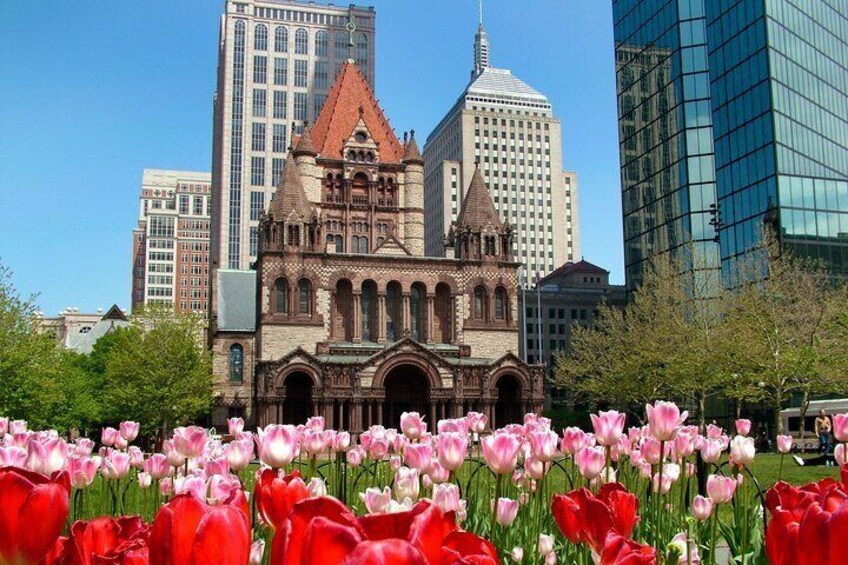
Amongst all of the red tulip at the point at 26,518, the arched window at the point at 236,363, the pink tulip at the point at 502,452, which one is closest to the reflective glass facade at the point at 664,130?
the arched window at the point at 236,363

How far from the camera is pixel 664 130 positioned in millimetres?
69000

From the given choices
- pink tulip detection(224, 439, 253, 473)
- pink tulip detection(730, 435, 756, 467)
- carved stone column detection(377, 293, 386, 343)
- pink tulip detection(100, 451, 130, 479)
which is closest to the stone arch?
carved stone column detection(377, 293, 386, 343)

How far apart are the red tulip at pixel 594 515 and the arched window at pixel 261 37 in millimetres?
129726

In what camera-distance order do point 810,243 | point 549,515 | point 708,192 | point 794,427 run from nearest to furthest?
point 549,515, point 794,427, point 810,243, point 708,192

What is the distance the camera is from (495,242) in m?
58.5

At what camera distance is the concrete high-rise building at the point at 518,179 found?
155875 mm

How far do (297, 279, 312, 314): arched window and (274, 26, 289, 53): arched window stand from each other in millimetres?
81558

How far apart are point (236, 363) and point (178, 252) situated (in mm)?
113251

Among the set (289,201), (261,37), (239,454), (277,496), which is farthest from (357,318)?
(261,37)

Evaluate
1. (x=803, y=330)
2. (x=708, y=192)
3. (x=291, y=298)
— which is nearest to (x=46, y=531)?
(x=803, y=330)

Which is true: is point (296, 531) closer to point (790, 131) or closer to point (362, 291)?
point (362, 291)

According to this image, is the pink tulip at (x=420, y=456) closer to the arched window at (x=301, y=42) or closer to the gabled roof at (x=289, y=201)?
the gabled roof at (x=289, y=201)

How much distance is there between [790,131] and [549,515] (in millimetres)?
58270

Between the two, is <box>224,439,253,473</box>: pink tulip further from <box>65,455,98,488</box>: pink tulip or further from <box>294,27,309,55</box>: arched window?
<box>294,27,309,55</box>: arched window
